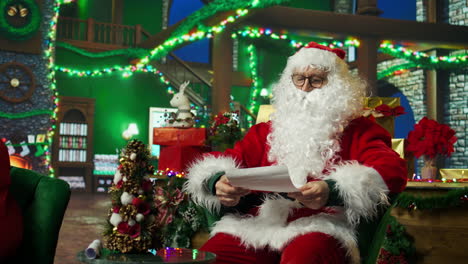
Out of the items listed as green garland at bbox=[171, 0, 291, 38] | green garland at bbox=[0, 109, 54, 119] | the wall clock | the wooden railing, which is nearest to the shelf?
green garland at bbox=[171, 0, 291, 38]

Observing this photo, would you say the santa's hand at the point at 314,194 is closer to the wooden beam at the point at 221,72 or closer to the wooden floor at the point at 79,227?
the wooden floor at the point at 79,227

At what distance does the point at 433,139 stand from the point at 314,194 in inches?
85.6

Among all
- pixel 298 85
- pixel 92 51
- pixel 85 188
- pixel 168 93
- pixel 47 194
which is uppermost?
pixel 92 51

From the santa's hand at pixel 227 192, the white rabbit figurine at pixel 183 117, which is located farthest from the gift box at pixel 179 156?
the santa's hand at pixel 227 192

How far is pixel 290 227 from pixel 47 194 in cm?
99

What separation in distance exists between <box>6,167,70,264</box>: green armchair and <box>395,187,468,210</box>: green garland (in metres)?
2.35

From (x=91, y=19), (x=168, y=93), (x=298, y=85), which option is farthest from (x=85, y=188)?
(x=298, y=85)

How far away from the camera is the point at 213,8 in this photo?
8992 millimetres

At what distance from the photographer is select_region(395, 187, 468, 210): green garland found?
362 centimetres

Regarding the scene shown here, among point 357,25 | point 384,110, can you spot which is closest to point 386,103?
point 384,110

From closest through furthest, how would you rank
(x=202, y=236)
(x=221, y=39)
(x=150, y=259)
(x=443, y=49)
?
(x=150, y=259) → (x=202, y=236) → (x=221, y=39) → (x=443, y=49)

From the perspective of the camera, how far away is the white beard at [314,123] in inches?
96.2

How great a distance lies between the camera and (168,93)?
45.9 ft

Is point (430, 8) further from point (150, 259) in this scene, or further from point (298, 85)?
point (150, 259)
